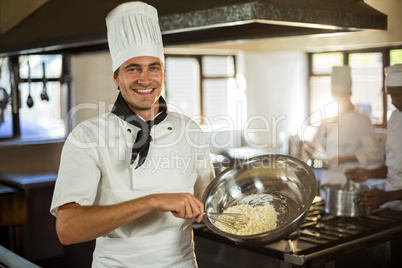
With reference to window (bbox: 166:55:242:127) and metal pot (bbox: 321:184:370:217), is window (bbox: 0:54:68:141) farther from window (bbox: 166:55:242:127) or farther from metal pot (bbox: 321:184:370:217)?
metal pot (bbox: 321:184:370:217)

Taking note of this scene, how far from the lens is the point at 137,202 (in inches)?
53.4

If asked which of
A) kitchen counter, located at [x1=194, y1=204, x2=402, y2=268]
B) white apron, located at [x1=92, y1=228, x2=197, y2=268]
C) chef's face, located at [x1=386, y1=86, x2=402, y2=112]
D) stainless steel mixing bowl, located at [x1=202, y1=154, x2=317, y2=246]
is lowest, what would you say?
kitchen counter, located at [x1=194, y1=204, x2=402, y2=268]

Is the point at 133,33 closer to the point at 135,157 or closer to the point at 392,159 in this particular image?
the point at 135,157

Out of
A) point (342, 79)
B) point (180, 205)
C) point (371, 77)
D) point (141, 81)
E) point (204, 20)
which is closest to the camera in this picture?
point (180, 205)

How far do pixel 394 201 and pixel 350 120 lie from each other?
996 mm

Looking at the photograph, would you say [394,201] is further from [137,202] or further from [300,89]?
Answer: [300,89]

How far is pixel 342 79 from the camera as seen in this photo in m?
2.89

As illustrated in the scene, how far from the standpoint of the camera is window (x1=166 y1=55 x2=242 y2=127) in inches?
242

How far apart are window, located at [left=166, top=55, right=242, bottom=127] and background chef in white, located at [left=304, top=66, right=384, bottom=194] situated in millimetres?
2886

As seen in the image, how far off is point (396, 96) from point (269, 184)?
640 mm

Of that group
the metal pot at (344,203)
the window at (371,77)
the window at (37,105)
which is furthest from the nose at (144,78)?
the window at (37,105)

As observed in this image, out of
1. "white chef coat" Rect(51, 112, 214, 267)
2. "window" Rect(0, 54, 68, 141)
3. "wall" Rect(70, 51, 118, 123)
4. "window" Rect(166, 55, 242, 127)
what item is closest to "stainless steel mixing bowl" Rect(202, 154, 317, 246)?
"white chef coat" Rect(51, 112, 214, 267)

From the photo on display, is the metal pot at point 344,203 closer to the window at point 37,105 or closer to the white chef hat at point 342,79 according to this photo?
the white chef hat at point 342,79

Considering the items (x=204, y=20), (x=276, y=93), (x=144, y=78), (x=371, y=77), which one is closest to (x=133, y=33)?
(x=144, y=78)
